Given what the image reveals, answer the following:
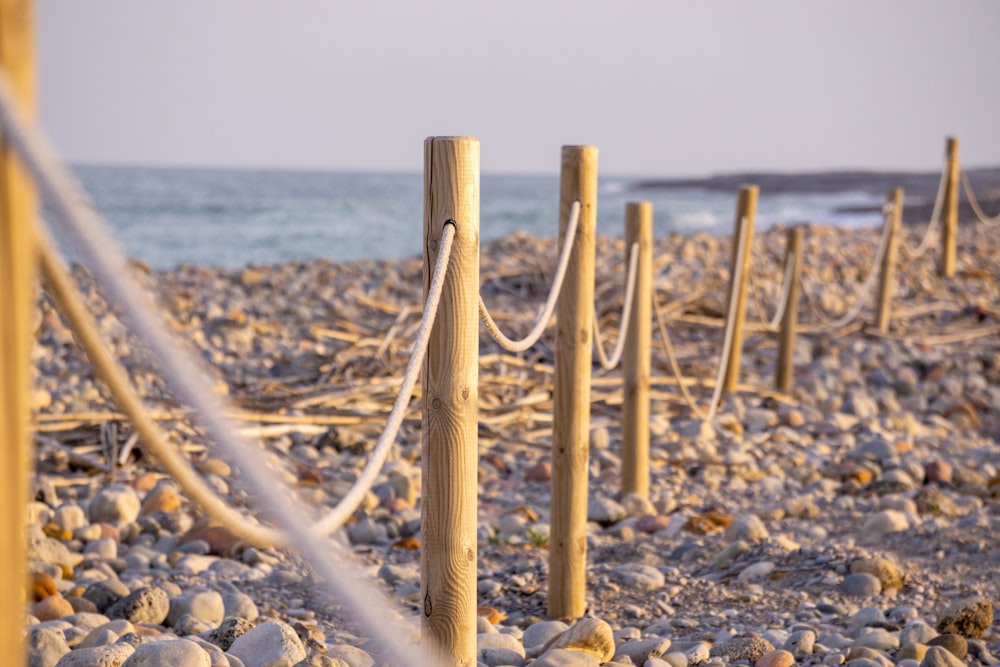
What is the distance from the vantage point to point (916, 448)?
209 inches

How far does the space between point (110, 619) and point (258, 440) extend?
6.15 ft

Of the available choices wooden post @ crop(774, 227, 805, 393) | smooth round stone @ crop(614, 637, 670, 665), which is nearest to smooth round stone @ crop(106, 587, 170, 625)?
smooth round stone @ crop(614, 637, 670, 665)

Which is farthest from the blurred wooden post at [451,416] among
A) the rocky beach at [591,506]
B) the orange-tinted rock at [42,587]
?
the orange-tinted rock at [42,587]

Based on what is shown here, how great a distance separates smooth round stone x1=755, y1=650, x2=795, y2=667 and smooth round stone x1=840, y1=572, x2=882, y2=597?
0.75m

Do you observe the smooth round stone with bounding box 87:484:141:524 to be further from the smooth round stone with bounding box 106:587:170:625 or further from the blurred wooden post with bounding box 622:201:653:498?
the blurred wooden post with bounding box 622:201:653:498

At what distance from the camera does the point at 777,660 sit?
2652mm

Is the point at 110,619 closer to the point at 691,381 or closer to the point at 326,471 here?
the point at 326,471

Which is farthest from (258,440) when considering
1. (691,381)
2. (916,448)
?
(916,448)

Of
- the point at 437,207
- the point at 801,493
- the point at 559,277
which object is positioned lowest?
the point at 801,493

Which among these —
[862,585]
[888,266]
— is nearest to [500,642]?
[862,585]

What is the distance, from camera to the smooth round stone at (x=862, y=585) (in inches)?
130

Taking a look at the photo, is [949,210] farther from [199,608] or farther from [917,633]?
[199,608]

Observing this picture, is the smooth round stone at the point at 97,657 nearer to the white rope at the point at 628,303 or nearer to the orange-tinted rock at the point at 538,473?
the white rope at the point at 628,303

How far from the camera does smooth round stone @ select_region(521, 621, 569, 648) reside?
2.85m
